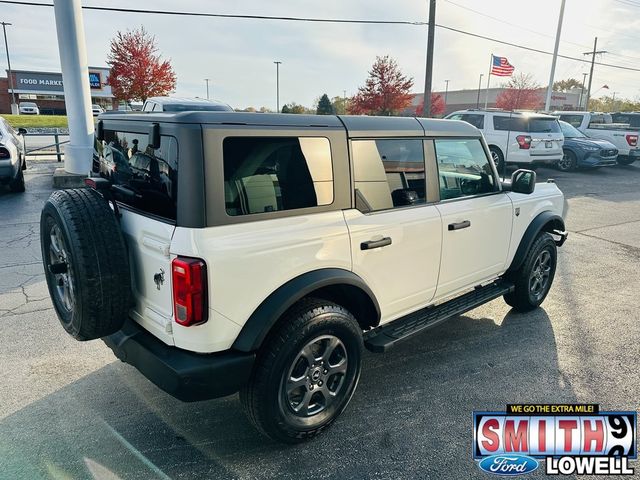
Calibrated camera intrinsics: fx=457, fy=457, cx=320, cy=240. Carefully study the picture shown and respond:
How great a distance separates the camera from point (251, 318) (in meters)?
2.35

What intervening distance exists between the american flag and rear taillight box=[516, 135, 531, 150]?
13017 millimetres

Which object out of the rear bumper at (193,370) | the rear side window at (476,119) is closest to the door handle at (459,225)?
the rear bumper at (193,370)

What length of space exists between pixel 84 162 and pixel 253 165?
9.41m

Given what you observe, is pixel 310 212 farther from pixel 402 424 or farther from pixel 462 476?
pixel 462 476

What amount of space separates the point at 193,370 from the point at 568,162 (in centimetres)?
1683

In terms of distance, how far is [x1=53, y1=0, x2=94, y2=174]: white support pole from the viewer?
9.59m

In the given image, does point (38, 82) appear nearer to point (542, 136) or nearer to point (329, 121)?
point (542, 136)

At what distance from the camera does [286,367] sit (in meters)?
2.47

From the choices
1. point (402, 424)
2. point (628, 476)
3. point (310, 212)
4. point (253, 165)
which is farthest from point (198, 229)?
point (628, 476)

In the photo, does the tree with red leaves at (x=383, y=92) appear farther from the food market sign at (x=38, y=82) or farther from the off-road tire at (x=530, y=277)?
the food market sign at (x=38, y=82)

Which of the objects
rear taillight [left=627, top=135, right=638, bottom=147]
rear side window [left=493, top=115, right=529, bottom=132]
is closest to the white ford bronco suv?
rear side window [left=493, top=115, right=529, bottom=132]

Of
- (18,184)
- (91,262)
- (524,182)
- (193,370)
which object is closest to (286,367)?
(193,370)

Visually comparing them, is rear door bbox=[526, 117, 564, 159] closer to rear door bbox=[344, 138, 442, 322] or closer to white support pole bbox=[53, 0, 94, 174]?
rear door bbox=[344, 138, 442, 322]

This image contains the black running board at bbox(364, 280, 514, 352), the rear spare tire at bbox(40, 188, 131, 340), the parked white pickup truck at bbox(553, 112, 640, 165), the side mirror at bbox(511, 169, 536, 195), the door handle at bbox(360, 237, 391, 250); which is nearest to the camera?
the rear spare tire at bbox(40, 188, 131, 340)
